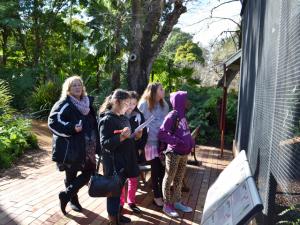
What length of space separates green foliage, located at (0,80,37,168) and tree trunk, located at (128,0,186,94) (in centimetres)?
437

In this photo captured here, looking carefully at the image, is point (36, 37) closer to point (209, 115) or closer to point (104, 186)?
point (209, 115)

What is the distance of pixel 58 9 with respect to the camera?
21.3 metres

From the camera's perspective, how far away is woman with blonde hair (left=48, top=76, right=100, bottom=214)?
4.40 m

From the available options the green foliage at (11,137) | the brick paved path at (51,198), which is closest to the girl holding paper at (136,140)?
the brick paved path at (51,198)

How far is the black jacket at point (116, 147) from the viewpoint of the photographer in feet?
13.1

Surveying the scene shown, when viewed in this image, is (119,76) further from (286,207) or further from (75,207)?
(286,207)

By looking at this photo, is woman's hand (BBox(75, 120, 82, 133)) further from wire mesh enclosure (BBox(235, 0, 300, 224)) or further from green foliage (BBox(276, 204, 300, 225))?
green foliage (BBox(276, 204, 300, 225))

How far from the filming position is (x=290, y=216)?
8.40 ft

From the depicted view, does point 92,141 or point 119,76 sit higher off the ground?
point 119,76

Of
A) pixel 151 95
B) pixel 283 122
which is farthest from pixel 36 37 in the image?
pixel 283 122

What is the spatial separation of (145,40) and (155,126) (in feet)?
26.9

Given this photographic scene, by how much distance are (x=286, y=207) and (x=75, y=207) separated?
2.93 metres

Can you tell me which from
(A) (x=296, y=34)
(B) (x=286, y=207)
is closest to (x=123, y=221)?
(B) (x=286, y=207)

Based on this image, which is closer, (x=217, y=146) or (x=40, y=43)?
(x=217, y=146)
